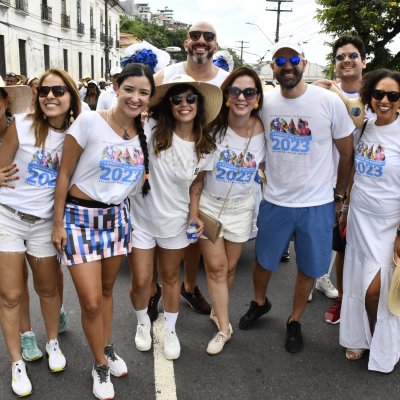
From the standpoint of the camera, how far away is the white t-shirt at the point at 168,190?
2.74m

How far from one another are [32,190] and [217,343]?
5.58ft

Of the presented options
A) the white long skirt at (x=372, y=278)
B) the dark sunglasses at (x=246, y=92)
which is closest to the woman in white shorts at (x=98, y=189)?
the dark sunglasses at (x=246, y=92)

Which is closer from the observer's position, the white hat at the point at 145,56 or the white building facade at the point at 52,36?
the white hat at the point at 145,56

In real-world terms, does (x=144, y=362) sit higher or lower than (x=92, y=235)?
lower

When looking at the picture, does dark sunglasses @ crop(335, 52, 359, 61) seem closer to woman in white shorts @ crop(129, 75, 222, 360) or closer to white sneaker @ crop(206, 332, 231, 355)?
woman in white shorts @ crop(129, 75, 222, 360)

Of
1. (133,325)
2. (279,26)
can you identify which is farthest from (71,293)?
(279,26)

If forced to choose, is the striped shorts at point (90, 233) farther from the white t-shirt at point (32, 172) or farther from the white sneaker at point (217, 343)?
the white sneaker at point (217, 343)

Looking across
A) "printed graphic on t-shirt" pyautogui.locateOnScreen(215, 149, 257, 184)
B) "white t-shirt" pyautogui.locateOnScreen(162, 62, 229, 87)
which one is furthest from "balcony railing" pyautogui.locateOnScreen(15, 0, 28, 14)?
"printed graphic on t-shirt" pyautogui.locateOnScreen(215, 149, 257, 184)

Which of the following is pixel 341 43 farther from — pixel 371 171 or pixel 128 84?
pixel 128 84

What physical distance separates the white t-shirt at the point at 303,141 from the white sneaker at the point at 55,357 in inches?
73.1

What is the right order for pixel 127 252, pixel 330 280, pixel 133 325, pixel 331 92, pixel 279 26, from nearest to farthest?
pixel 127 252 → pixel 331 92 → pixel 133 325 → pixel 330 280 → pixel 279 26

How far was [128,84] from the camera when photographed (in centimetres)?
247

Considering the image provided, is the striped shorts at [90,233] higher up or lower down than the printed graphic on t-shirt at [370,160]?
lower down

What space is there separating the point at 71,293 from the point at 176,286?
141 cm
